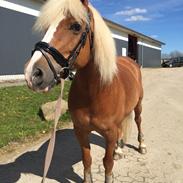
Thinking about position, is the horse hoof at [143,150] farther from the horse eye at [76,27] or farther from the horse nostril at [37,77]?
the horse nostril at [37,77]

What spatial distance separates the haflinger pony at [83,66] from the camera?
9.74 ft

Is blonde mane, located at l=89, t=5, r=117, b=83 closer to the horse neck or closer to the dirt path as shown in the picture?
the horse neck

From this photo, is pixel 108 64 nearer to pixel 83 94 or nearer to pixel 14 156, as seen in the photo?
pixel 83 94

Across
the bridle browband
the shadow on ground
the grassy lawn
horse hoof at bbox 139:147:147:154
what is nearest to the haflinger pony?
the bridle browband

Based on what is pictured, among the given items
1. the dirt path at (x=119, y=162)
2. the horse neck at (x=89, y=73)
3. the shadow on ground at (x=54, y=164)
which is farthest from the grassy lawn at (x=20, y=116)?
the horse neck at (x=89, y=73)

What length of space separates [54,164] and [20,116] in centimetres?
292

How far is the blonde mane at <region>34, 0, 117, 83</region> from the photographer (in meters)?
3.09

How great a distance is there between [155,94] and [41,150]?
7.19 meters

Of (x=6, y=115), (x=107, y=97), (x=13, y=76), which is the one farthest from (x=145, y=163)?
(x=13, y=76)

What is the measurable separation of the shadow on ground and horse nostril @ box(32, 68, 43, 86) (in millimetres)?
2214

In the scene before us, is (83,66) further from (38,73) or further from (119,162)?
(119,162)

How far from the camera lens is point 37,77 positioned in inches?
113

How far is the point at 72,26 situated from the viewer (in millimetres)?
3121

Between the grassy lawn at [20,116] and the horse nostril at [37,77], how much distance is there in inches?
132
